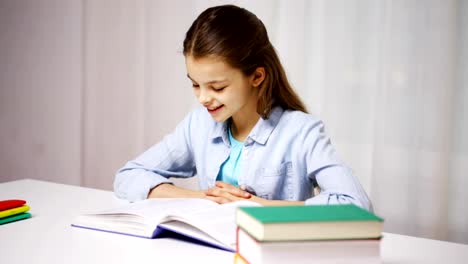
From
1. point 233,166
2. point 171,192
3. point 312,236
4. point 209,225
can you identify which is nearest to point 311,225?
point 312,236

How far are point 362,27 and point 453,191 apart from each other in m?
0.78

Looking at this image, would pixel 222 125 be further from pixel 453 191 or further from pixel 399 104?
pixel 453 191

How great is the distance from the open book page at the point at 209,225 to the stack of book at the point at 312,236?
0.19 m

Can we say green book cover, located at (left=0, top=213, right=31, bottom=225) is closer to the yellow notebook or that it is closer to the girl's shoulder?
the yellow notebook

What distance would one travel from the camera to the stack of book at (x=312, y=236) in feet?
2.12

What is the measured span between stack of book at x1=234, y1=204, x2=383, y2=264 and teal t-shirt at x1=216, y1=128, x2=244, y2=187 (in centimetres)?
78

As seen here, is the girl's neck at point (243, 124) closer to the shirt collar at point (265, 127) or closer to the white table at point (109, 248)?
the shirt collar at point (265, 127)

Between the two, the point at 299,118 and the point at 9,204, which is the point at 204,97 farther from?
the point at 9,204

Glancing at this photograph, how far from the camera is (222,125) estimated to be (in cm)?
152

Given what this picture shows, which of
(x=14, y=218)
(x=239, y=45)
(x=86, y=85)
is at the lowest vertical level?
(x=14, y=218)

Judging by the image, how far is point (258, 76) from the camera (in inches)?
56.1

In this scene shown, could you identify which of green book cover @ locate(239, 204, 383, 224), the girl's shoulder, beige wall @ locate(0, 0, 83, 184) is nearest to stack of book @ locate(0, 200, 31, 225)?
green book cover @ locate(239, 204, 383, 224)

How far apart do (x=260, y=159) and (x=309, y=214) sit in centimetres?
76

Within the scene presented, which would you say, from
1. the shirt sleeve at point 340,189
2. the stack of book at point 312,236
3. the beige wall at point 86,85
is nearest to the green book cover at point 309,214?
the stack of book at point 312,236
